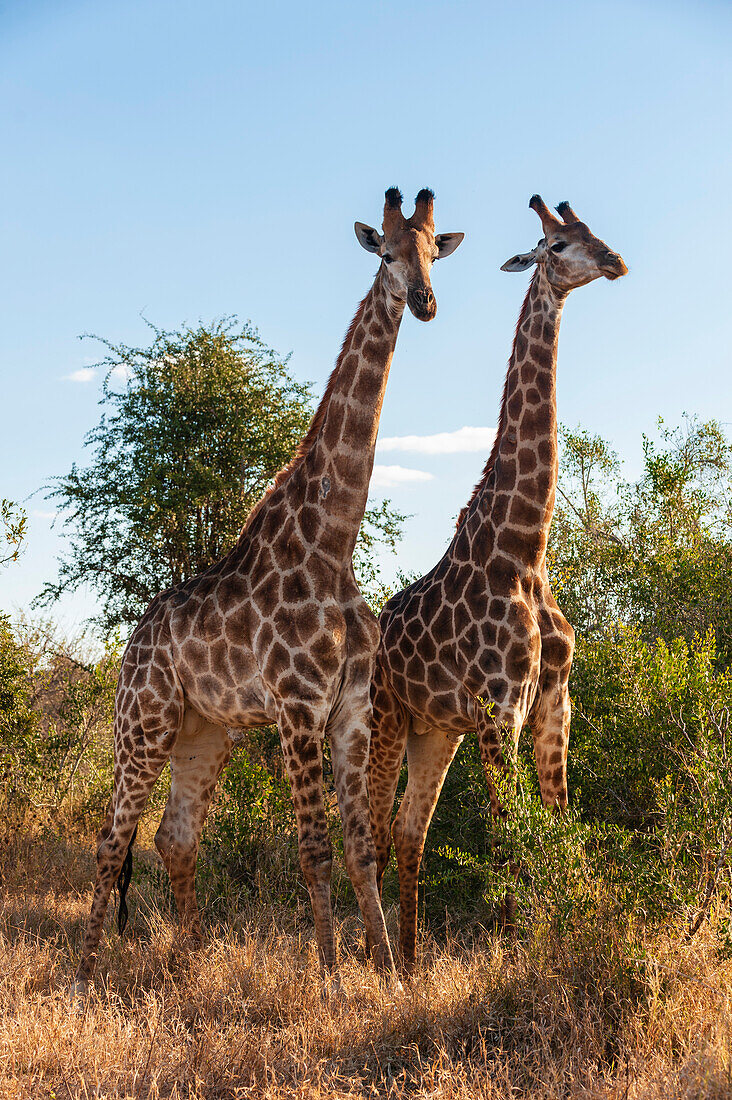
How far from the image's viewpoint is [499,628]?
17.3 ft

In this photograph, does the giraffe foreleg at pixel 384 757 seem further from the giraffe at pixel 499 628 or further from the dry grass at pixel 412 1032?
the dry grass at pixel 412 1032

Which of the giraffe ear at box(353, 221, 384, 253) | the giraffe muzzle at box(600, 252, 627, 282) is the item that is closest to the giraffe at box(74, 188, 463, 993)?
the giraffe ear at box(353, 221, 384, 253)

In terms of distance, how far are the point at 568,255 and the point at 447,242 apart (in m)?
0.76

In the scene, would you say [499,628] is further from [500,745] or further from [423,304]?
[423,304]

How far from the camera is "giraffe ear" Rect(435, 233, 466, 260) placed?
5.58 m

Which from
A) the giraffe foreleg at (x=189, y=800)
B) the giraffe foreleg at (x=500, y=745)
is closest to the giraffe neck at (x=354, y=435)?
the giraffe foreleg at (x=500, y=745)

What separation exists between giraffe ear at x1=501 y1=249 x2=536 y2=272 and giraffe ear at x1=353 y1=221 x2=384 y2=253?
40.3 inches

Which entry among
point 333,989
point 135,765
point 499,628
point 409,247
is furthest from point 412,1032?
point 409,247

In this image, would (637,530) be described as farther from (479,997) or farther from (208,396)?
(479,997)

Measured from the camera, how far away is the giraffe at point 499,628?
206 inches

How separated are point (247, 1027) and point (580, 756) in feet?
9.75

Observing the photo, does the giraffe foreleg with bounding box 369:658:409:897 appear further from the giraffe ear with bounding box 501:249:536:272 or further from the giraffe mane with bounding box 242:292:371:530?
the giraffe ear with bounding box 501:249:536:272

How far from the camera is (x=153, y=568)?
12195mm

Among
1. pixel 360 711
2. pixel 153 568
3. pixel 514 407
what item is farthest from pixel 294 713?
pixel 153 568
